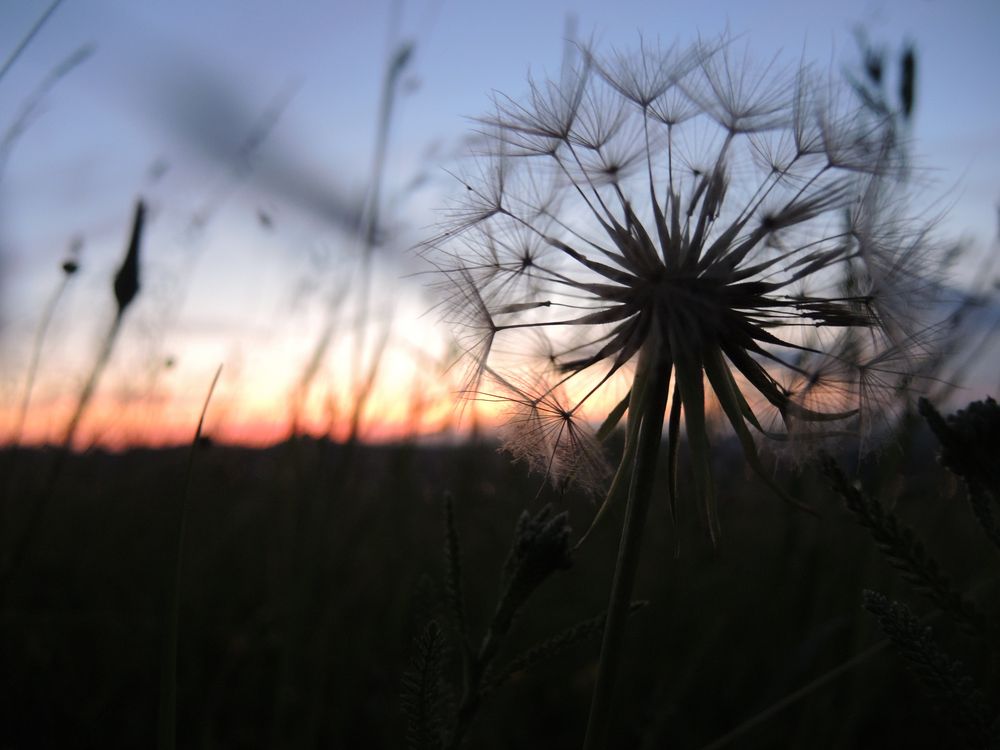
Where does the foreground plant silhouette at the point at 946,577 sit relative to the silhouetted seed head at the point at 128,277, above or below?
below

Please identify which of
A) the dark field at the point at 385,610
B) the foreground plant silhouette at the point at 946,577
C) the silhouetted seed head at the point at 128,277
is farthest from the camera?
the dark field at the point at 385,610

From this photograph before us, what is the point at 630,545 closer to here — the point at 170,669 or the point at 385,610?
the point at 170,669

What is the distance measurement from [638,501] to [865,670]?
1.85 m

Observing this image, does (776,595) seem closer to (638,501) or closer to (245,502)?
(638,501)

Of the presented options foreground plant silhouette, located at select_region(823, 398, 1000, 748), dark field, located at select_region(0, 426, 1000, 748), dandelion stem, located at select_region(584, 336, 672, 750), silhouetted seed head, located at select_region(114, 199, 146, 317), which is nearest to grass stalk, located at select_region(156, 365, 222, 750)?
dark field, located at select_region(0, 426, 1000, 748)

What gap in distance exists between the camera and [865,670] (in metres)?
2.32

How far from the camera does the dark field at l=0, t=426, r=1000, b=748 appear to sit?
2.31 metres

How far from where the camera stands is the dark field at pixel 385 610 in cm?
231

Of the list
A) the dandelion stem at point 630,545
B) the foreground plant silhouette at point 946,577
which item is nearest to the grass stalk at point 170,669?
the dandelion stem at point 630,545

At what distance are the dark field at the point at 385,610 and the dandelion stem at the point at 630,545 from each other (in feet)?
0.99

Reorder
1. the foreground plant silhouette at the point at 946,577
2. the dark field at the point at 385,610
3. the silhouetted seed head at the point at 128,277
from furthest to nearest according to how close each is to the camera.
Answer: the dark field at the point at 385,610, the silhouetted seed head at the point at 128,277, the foreground plant silhouette at the point at 946,577

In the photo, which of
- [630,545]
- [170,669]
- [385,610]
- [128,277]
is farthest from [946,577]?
[385,610]

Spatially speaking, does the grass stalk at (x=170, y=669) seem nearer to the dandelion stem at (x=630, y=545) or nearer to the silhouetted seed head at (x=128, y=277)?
the dandelion stem at (x=630, y=545)

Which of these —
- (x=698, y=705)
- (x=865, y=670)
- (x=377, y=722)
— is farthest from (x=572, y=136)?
(x=698, y=705)
